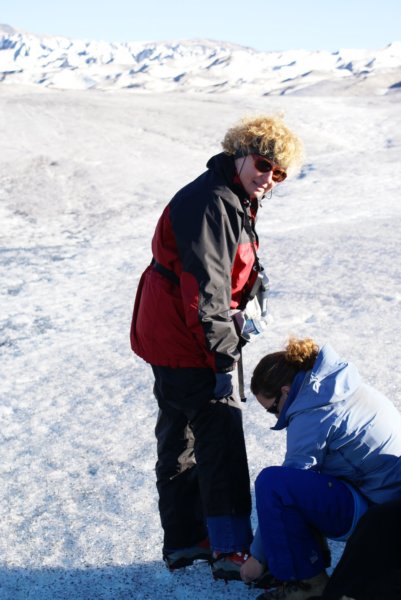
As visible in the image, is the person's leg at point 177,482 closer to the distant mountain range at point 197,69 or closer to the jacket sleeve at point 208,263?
the jacket sleeve at point 208,263

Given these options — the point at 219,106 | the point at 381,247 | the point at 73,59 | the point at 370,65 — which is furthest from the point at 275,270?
the point at 73,59

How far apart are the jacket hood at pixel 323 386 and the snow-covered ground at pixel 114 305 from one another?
68 centimetres

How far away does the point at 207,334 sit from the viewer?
2158mm

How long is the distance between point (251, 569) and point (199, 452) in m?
0.40

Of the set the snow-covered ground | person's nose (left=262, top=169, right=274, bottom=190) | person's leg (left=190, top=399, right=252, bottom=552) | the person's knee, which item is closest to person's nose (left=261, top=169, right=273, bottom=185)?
person's nose (left=262, top=169, right=274, bottom=190)

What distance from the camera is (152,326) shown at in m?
2.33

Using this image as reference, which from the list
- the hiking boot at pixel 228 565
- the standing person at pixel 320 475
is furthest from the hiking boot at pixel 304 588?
the hiking boot at pixel 228 565

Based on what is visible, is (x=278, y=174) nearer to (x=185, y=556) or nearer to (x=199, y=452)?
(x=199, y=452)

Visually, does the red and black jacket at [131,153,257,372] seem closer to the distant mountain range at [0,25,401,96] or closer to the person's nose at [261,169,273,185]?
the person's nose at [261,169,273,185]

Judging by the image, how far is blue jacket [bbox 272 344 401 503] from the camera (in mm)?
2088

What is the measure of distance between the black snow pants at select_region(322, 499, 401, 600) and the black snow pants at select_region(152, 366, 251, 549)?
23.3 inches

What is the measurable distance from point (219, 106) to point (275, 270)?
8.89m

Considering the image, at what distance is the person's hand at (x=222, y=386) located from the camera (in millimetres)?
2248

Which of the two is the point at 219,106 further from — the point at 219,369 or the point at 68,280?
the point at 219,369
